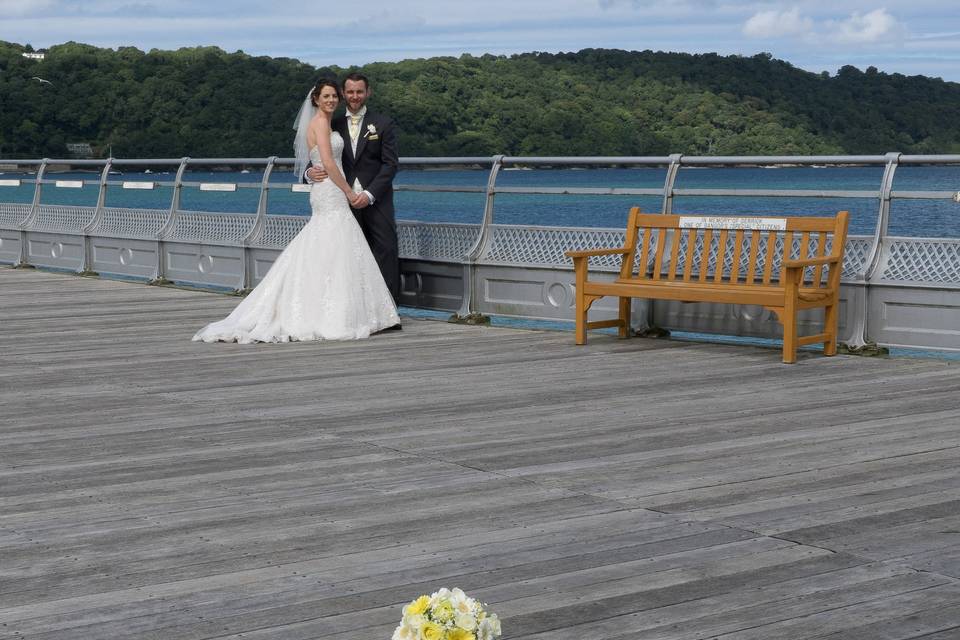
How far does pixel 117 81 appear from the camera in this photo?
58938 mm

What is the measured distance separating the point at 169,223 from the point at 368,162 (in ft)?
17.7

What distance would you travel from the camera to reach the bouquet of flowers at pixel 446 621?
116 inches

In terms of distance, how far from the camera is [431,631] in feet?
9.62

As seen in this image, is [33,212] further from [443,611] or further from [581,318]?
[443,611]

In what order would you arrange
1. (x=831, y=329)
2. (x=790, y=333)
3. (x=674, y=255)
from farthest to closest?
1. (x=674, y=255)
2. (x=831, y=329)
3. (x=790, y=333)

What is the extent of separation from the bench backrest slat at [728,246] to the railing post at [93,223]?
9.59m

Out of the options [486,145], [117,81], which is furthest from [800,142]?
[117,81]

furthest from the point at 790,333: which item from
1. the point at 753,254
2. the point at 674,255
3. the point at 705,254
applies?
the point at 674,255

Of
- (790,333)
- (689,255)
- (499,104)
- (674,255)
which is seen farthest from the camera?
(499,104)

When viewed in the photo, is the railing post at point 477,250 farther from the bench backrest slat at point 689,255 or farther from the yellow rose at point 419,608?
the yellow rose at point 419,608

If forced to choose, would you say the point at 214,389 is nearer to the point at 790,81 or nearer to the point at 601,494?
the point at 601,494

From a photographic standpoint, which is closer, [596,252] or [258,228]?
[596,252]

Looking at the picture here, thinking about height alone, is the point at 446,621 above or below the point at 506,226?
below

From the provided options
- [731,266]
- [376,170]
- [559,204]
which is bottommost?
[559,204]
